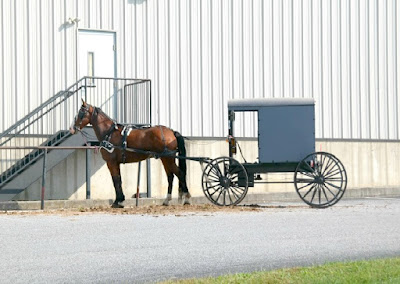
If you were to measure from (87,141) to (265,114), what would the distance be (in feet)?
15.9

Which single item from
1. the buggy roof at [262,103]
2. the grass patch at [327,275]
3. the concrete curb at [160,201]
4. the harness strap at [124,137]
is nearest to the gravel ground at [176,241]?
the grass patch at [327,275]

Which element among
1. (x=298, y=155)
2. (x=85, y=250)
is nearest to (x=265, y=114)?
(x=298, y=155)

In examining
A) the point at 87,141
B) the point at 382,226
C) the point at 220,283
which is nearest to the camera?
the point at 220,283

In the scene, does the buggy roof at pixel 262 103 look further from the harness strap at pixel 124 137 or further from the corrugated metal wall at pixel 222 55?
the corrugated metal wall at pixel 222 55

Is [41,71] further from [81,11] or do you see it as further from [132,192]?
[132,192]

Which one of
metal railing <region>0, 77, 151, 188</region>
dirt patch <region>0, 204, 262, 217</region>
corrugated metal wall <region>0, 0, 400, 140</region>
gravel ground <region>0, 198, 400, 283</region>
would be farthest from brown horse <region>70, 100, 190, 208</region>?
corrugated metal wall <region>0, 0, 400, 140</region>

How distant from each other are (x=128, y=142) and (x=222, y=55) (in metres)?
7.17

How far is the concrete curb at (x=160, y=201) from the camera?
24.4m

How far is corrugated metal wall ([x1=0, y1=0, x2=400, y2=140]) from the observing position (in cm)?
2666

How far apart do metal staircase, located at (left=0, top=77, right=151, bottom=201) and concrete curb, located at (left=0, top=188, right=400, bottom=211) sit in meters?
0.68

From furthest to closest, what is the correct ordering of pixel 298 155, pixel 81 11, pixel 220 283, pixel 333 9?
pixel 333 9
pixel 81 11
pixel 298 155
pixel 220 283

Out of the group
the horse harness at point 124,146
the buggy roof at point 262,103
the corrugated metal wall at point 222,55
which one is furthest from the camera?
the corrugated metal wall at point 222,55

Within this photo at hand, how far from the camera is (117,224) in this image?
18.3 metres

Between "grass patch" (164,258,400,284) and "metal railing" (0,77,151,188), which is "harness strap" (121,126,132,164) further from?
"grass patch" (164,258,400,284)
